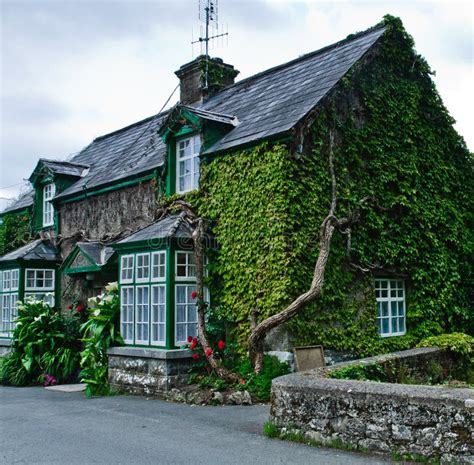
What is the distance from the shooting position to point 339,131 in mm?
13078

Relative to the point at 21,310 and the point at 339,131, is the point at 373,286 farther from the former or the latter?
the point at 21,310

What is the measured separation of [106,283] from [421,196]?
8487mm

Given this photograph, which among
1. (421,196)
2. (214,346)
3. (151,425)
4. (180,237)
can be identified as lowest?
(151,425)

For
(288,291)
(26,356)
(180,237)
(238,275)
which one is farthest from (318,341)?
(26,356)

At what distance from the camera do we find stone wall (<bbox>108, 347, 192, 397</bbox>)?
1192 cm

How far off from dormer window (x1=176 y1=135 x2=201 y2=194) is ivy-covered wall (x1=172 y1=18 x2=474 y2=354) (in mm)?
646

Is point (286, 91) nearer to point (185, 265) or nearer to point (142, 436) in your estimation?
point (185, 265)

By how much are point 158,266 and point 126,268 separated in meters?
1.25

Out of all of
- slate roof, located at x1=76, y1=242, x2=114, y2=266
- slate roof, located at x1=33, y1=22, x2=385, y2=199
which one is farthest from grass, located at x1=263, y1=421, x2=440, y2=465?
slate roof, located at x1=76, y1=242, x2=114, y2=266

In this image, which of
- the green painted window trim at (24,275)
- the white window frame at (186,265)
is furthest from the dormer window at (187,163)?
the green painted window trim at (24,275)

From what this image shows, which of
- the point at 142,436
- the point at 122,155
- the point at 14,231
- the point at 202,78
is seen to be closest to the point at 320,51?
the point at 202,78

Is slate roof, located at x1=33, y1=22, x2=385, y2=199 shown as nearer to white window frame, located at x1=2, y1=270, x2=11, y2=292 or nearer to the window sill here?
white window frame, located at x1=2, y1=270, x2=11, y2=292

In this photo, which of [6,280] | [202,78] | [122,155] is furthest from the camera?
[202,78]

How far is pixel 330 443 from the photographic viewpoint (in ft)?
23.9
